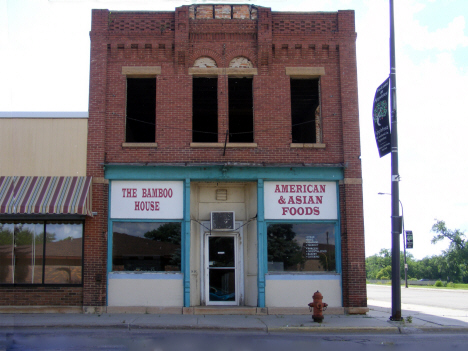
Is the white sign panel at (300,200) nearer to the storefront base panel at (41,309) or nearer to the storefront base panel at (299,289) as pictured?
the storefront base panel at (299,289)

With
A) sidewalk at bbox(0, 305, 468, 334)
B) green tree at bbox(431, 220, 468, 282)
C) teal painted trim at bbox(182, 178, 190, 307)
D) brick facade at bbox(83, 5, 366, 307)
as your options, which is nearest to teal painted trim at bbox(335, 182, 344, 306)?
brick facade at bbox(83, 5, 366, 307)

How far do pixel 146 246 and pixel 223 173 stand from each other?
10.1ft

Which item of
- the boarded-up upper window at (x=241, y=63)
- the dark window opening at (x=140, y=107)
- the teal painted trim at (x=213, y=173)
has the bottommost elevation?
the teal painted trim at (x=213, y=173)

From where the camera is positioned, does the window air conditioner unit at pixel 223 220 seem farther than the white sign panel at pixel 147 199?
Yes

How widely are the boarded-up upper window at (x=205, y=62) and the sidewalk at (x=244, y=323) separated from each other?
7.45 m

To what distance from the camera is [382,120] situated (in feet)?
43.0

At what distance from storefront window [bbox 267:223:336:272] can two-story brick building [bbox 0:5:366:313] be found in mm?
30

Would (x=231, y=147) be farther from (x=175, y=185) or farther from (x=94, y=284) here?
(x=94, y=284)

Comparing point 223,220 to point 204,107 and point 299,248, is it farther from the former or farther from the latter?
point 204,107

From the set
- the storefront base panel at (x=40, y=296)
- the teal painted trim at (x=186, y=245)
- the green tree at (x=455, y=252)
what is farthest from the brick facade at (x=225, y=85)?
the green tree at (x=455, y=252)

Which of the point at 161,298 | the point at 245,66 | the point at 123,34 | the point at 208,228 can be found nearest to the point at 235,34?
the point at 245,66

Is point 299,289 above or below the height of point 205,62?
below

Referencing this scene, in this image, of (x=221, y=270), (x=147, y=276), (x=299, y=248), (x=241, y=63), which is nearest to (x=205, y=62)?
(x=241, y=63)

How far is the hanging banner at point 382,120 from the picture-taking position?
1286cm
